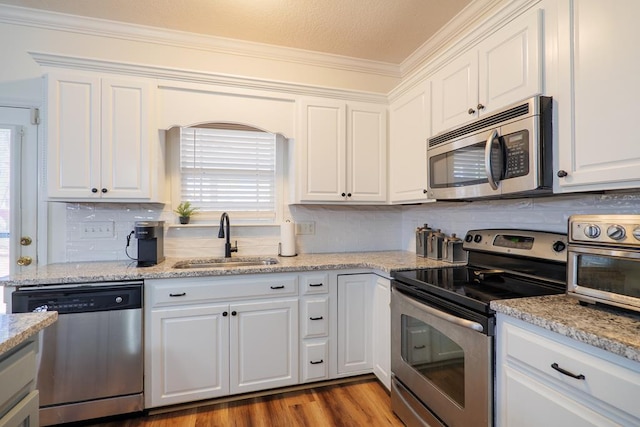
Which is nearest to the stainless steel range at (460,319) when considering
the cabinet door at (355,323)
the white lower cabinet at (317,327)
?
the cabinet door at (355,323)

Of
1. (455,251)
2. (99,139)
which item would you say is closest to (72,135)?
(99,139)

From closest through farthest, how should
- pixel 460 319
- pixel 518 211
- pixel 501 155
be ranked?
1. pixel 460 319
2. pixel 501 155
3. pixel 518 211

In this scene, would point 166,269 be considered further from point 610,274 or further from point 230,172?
point 610,274

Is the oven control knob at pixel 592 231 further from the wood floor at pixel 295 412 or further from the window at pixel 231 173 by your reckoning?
the window at pixel 231 173

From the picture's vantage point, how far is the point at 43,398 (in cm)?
171

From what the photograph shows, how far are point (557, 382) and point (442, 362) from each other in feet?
1.82

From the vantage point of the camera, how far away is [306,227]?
2.77m

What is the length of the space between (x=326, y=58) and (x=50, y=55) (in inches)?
78.7

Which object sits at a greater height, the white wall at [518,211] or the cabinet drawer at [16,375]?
the white wall at [518,211]

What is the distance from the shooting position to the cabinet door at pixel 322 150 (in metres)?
2.48

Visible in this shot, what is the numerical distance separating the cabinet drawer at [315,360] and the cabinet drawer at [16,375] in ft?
4.84

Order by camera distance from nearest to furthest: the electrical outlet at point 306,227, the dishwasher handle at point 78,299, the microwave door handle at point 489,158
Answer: the microwave door handle at point 489,158, the dishwasher handle at point 78,299, the electrical outlet at point 306,227

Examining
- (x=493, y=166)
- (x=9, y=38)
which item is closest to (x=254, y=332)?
(x=493, y=166)

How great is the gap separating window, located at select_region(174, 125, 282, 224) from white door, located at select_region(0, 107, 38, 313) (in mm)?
940
